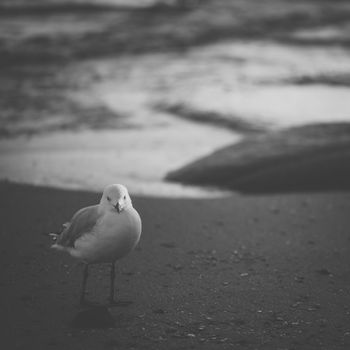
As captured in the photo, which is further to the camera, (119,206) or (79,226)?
(79,226)

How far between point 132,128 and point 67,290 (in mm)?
5907

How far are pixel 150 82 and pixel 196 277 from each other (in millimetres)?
9424

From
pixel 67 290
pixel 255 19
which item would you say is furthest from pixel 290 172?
pixel 255 19

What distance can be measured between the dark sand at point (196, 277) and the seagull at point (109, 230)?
0.34 meters

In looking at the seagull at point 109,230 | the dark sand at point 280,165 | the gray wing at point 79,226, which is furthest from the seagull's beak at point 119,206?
the dark sand at point 280,165

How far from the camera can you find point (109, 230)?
3590 mm

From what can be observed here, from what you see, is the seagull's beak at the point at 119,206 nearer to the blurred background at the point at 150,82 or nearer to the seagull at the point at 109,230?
the seagull at the point at 109,230

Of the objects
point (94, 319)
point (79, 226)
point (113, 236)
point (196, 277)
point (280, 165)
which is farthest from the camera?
point (280, 165)

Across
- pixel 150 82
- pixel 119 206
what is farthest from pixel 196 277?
pixel 150 82

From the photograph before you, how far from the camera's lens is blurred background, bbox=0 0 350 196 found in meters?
7.99

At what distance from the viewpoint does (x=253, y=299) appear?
3.97m

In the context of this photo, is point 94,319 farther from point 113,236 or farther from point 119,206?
point 119,206

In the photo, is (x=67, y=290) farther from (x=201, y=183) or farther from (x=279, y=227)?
(x=201, y=183)

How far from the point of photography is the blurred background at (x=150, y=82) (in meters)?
7.99
